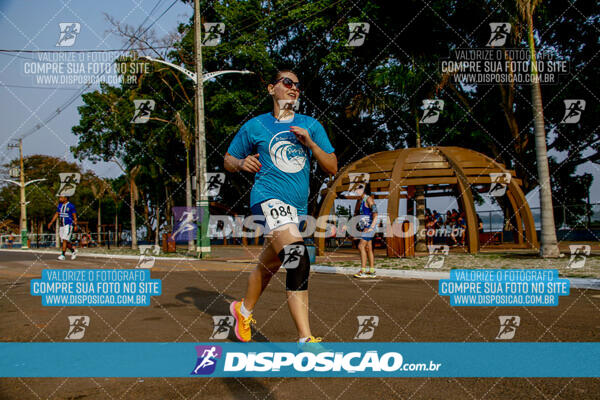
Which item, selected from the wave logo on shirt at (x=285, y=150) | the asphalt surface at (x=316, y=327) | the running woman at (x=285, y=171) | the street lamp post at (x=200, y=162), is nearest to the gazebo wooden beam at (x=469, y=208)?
the asphalt surface at (x=316, y=327)

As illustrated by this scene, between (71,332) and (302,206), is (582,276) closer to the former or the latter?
(302,206)

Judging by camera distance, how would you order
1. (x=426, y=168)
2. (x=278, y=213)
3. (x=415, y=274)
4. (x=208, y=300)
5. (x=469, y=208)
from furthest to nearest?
(x=426, y=168) < (x=469, y=208) < (x=415, y=274) < (x=208, y=300) < (x=278, y=213)

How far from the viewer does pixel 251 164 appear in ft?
11.7

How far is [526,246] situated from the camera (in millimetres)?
19375

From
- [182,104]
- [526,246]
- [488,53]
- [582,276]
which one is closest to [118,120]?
[182,104]

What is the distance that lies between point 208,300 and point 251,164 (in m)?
3.73

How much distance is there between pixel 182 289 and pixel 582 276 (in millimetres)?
6909

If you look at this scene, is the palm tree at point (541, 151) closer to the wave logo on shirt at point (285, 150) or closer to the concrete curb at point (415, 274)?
→ the concrete curb at point (415, 274)

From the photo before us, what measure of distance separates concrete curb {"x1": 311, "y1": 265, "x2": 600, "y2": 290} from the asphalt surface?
651 mm

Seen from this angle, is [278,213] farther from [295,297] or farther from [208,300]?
[208,300]

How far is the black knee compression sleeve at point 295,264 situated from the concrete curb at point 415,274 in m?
6.45

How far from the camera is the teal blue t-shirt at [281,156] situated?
12.3ft

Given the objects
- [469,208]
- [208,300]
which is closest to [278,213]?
[208,300]

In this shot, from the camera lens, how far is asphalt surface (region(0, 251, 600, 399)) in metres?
3.03
